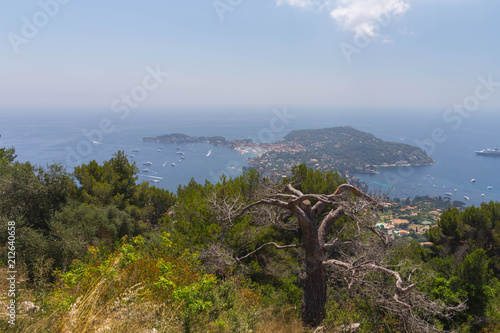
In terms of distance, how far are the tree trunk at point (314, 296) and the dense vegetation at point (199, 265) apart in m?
0.17

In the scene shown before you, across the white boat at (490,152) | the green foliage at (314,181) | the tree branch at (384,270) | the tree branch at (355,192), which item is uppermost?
the tree branch at (355,192)

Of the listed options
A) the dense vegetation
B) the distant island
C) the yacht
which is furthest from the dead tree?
the yacht

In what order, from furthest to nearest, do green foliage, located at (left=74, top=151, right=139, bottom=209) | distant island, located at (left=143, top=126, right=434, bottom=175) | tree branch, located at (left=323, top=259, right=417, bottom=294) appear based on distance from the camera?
distant island, located at (left=143, top=126, right=434, bottom=175) → green foliage, located at (left=74, top=151, right=139, bottom=209) → tree branch, located at (left=323, top=259, right=417, bottom=294)

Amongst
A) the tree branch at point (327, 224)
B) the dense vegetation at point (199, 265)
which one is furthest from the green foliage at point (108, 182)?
the tree branch at point (327, 224)

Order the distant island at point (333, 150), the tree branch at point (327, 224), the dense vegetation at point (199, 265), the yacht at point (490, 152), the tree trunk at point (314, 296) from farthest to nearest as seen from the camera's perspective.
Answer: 1. the yacht at point (490, 152)
2. the distant island at point (333, 150)
3. the tree branch at point (327, 224)
4. the tree trunk at point (314, 296)
5. the dense vegetation at point (199, 265)

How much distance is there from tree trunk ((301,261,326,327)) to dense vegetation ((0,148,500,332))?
172 mm

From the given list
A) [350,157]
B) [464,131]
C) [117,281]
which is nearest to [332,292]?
[117,281]

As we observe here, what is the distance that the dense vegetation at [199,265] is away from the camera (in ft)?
10.2

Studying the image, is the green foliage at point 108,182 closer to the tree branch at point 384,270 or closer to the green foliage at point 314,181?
the green foliage at point 314,181

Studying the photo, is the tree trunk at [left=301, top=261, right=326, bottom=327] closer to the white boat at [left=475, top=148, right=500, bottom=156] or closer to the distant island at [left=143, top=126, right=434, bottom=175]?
the distant island at [left=143, top=126, right=434, bottom=175]

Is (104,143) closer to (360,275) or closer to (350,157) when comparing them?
(350,157)

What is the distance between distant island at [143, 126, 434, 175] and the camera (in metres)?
46.9

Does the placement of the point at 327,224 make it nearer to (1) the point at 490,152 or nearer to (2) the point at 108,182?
(2) the point at 108,182

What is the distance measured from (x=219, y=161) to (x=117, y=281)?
4608 centimetres
